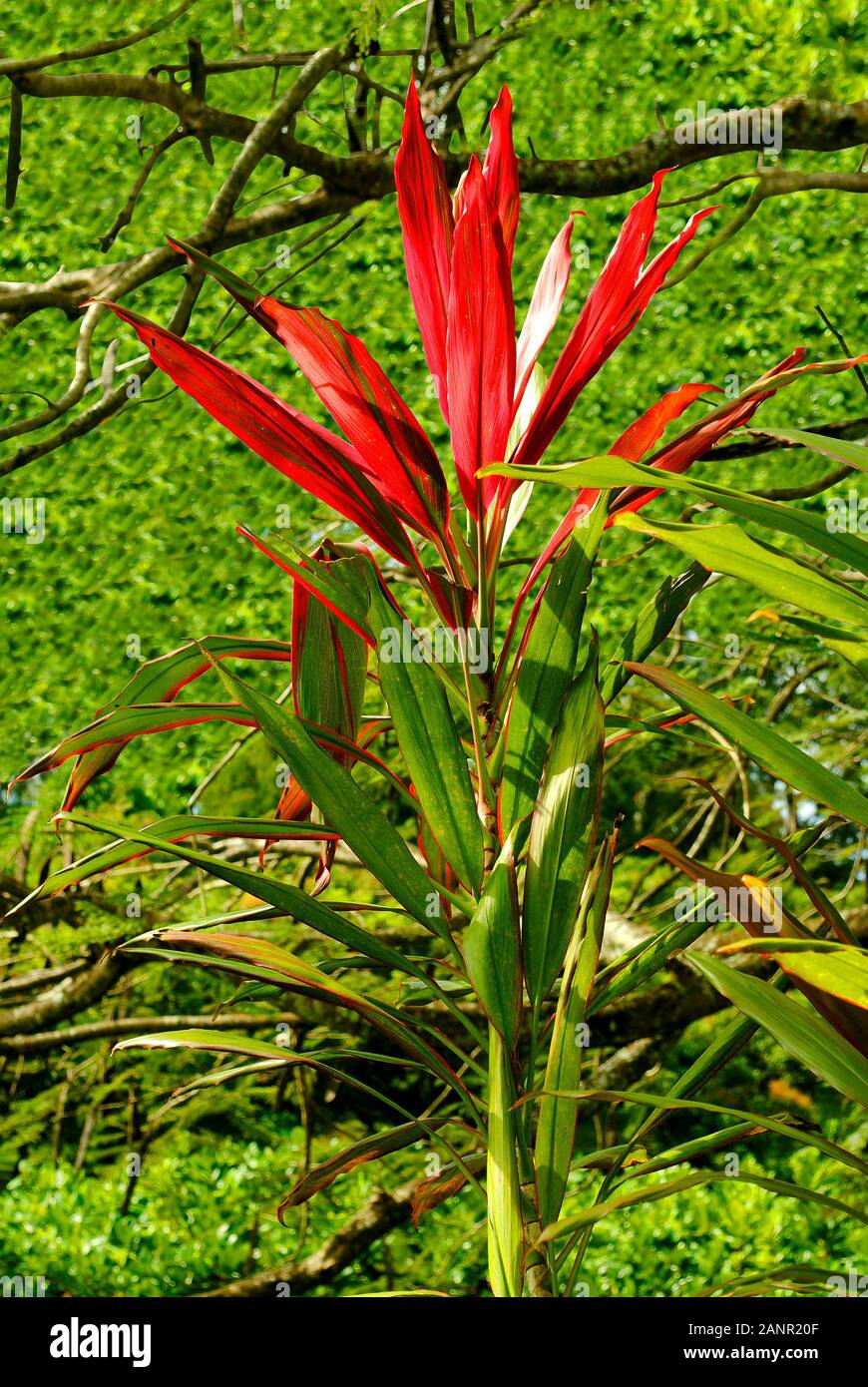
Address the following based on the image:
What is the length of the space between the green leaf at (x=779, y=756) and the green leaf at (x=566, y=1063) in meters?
0.14

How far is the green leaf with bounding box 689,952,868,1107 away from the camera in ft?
1.87

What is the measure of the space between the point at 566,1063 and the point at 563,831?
0.13 metres

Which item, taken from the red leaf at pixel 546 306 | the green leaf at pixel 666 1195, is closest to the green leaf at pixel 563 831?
the green leaf at pixel 666 1195

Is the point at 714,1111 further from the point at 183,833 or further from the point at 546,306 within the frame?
the point at 546,306

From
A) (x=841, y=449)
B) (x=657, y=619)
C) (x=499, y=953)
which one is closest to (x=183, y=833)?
(x=499, y=953)

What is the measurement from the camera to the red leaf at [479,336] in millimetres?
672

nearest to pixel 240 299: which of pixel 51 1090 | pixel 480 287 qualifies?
pixel 480 287

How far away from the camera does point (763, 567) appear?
1.86 feet

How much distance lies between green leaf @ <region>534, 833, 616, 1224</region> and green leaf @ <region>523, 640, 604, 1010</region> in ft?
0.07

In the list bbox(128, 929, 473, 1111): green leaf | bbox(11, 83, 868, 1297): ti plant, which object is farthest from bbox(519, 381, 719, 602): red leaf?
bbox(128, 929, 473, 1111): green leaf

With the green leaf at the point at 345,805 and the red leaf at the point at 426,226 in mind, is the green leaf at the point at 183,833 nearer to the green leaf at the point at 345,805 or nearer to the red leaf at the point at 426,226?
the green leaf at the point at 345,805

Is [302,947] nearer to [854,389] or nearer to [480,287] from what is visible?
[480,287]

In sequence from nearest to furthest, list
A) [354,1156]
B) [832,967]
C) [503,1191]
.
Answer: [832,967] → [503,1191] → [354,1156]

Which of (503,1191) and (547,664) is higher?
(547,664)
